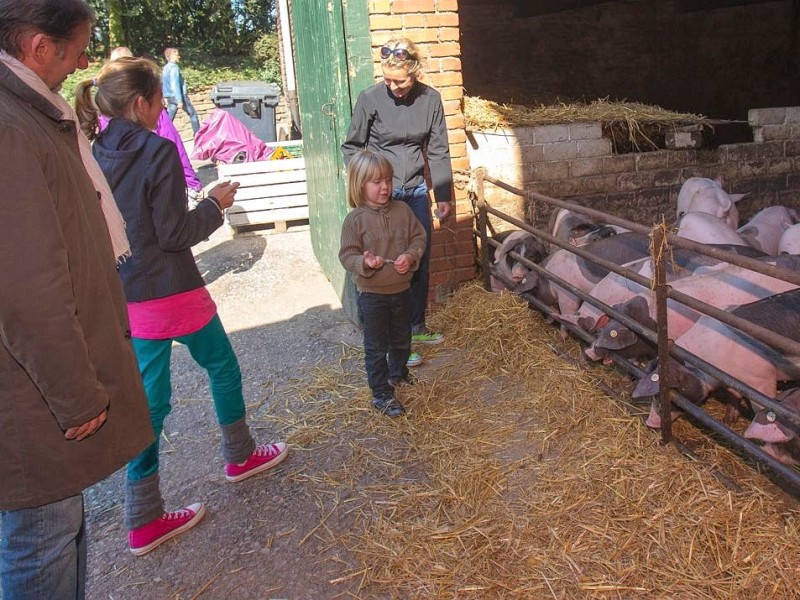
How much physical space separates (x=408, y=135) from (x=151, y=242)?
220 cm

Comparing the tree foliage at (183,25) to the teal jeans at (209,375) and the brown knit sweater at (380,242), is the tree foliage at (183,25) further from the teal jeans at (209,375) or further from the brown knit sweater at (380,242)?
the teal jeans at (209,375)

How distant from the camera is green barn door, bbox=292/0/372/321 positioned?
4.80 meters

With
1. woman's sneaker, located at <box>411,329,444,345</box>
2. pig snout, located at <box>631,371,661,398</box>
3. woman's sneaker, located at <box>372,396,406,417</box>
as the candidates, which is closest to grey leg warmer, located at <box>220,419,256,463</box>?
woman's sneaker, located at <box>372,396,406,417</box>

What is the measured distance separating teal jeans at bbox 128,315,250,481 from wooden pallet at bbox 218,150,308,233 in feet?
18.4

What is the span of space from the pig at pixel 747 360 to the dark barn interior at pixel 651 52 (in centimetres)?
879

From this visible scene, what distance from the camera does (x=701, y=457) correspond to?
3.19 meters

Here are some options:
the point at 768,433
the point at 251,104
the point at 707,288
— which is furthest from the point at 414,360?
the point at 251,104

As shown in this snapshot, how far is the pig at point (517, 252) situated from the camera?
5.31 meters

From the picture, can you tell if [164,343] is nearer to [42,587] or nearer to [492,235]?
[42,587]

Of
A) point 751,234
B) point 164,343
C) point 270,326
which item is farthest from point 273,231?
point 164,343

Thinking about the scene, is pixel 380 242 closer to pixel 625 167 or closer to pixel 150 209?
pixel 150 209

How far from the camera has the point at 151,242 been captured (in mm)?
2727

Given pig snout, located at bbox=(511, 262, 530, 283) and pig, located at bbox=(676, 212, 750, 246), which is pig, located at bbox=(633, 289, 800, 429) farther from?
pig snout, located at bbox=(511, 262, 530, 283)

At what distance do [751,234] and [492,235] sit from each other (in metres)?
1.97
